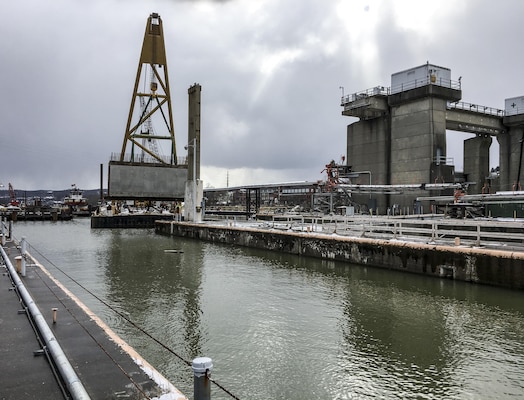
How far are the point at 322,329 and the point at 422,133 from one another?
37248 millimetres

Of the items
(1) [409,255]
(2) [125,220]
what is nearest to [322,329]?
(1) [409,255]

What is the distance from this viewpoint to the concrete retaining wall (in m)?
14.6

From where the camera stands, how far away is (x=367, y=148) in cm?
4931

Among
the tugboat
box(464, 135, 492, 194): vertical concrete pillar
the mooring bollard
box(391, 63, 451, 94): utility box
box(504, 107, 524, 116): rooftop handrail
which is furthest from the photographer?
the tugboat

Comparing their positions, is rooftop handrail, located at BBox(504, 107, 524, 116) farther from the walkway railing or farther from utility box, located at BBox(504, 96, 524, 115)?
the walkway railing

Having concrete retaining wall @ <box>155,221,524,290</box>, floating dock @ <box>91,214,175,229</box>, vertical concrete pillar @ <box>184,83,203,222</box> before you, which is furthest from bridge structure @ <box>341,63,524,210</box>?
floating dock @ <box>91,214,175,229</box>

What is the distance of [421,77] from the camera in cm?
4347

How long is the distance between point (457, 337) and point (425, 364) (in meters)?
2.12

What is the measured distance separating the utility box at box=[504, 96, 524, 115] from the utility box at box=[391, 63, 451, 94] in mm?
14240

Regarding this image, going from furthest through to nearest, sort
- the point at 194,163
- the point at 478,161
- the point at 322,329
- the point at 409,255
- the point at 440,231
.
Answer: the point at 478,161 < the point at 194,163 < the point at 409,255 < the point at 440,231 < the point at 322,329

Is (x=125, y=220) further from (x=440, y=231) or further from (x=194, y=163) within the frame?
(x=440, y=231)

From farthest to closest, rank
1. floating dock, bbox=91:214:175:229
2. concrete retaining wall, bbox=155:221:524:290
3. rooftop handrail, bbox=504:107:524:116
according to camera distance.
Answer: floating dock, bbox=91:214:175:229 → rooftop handrail, bbox=504:107:524:116 → concrete retaining wall, bbox=155:221:524:290

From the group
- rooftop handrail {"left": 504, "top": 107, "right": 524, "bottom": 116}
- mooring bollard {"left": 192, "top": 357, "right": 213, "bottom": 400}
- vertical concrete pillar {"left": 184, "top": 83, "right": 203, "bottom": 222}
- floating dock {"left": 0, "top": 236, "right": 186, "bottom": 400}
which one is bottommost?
floating dock {"left": 0, "top": 236, "right": 186, "bottom": 400}

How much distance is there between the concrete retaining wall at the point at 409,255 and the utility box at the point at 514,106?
138ft
